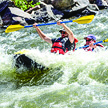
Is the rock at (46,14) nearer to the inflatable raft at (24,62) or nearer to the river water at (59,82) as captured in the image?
the river water at (59,82)

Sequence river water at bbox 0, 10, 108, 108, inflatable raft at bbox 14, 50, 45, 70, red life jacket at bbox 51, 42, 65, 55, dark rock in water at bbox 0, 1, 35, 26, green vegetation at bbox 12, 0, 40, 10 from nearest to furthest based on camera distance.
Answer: river water at bbox 0, 10, 108, 108 → inflatable raft at bbox 14, 50, 45, 70 → red life jacket at bbox 51, 42, 65, 55 → dark rock in water at bbox 0, 1, 35, 26 → green vegetation at bbox 12, 0, 40, 10

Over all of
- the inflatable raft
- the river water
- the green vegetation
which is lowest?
the river water

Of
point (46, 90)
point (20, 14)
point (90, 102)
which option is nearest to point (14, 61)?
point (46, 90)

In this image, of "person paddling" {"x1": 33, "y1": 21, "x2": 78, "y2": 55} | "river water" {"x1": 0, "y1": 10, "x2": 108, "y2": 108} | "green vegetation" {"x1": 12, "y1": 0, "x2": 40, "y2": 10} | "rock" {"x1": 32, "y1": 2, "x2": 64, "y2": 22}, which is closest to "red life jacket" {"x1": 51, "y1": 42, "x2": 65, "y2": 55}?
"person paddling" {"x1": 33, "y1": 21, "x2": 78, "y2": 55}

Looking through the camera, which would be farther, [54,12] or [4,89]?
[54,12]

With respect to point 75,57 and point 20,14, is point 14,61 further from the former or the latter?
point 20,14

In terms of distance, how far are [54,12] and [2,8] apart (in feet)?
9.18

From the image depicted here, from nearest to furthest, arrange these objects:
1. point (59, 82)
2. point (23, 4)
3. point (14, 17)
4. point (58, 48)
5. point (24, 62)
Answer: point (59, 82)
point (24, 62)
point (58, 48)
point (14, 17)
point (23, 4)

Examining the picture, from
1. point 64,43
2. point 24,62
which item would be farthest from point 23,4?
point 24,62

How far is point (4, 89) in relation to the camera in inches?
175

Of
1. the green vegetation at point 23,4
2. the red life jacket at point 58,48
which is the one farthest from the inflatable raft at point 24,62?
the green vegetation at point 23,4

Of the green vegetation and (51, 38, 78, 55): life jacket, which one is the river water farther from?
the green vegetation

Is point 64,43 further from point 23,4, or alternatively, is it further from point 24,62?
point 23,4

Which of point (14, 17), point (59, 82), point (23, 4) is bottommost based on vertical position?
point (59, 82)
